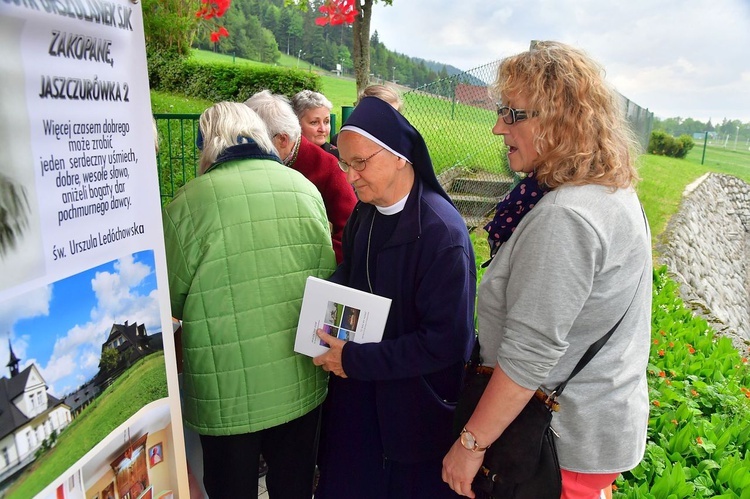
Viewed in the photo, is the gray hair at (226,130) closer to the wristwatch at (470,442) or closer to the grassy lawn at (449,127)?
the wristwatch at (470,442)

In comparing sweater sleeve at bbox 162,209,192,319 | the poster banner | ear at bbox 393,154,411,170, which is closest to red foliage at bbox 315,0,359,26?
ear at bbox 393,154,411,170

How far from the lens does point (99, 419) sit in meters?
1.08

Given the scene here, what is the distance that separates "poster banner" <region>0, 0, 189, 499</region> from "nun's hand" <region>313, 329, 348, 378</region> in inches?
21.5

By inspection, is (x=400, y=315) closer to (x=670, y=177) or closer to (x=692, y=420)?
(x=692, y=420)

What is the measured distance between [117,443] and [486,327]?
35.7 inches

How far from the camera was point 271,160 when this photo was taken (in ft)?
6.08

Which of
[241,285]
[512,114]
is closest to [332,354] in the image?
[241,285]

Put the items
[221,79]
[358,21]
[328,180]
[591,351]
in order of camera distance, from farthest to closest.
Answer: [221,79] < [358,21] < [328,180] < [591,351]

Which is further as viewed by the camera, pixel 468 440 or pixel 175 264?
pixel 175 264

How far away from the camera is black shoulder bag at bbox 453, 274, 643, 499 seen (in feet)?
4.49

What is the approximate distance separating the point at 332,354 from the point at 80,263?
92 cm

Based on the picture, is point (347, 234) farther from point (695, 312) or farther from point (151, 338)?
point (695, 312)

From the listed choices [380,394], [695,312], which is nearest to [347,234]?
[380,394]

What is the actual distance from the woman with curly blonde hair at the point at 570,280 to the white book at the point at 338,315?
357 mm
